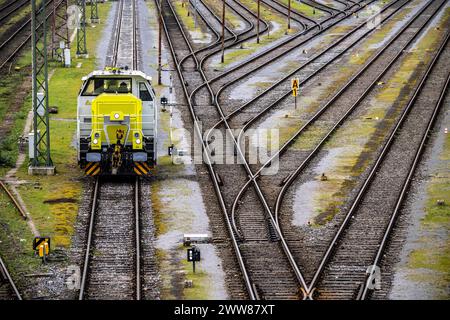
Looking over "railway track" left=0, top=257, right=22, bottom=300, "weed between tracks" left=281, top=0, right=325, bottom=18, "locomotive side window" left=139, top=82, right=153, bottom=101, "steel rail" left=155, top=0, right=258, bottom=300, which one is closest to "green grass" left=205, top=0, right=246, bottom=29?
"weed between tracks" left=281, top=0, right=325, bottom=18

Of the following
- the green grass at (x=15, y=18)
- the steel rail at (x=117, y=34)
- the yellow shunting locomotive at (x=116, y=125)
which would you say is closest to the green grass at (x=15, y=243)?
the yellow shunting locomotive at (x=116, y=125)

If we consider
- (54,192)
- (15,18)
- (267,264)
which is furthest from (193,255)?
(15,18)

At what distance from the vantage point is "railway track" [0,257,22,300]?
24781 mm

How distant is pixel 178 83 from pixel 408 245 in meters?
30.6

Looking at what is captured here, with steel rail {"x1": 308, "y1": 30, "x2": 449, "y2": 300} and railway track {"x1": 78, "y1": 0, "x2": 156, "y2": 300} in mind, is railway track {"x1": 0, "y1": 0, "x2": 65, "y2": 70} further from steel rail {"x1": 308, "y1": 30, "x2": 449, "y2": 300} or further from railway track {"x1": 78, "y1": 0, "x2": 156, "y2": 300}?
railway track {"x1": 78, "y1": 0, "x2": 156, "y2": 300}

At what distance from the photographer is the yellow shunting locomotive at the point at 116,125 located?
3562 centimetres

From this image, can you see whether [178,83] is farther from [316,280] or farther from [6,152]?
[316,280]

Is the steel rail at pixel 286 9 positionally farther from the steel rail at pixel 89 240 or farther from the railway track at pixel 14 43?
the steel rail at pixel 89 240

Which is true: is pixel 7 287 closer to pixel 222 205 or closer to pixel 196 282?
pixel 196 282

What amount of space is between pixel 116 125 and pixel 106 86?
164cm

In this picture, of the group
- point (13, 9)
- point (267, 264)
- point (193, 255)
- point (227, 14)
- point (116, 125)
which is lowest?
point (227, 14)

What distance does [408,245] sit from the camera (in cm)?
2950

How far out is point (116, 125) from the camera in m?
35.8

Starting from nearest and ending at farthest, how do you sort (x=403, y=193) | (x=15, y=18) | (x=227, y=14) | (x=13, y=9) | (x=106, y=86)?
(x=403, y=193), (x=106, y=86), (x=15, y=18), (x=13, y=9), (x=227, y=14)
